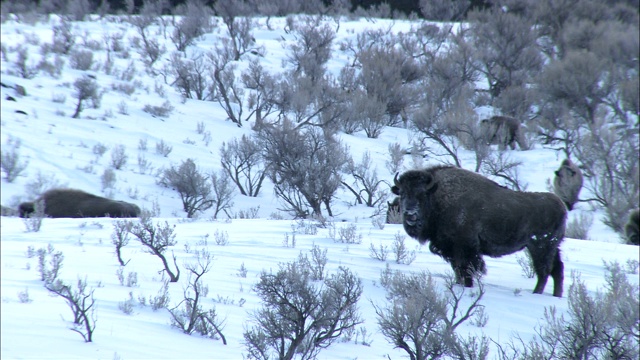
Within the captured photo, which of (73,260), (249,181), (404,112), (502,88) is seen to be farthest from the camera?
(502,88)

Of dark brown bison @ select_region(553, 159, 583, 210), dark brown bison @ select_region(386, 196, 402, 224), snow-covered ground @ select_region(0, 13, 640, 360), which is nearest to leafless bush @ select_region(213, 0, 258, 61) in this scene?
snow-covered ground @ select_region(0, 13, 640, 360)

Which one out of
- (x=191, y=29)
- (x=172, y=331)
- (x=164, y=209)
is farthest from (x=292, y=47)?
(x=172, y=331)

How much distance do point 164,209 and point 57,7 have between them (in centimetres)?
3070

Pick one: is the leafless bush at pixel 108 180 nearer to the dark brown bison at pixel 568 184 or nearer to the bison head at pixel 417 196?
the bison head at pixel 417 196

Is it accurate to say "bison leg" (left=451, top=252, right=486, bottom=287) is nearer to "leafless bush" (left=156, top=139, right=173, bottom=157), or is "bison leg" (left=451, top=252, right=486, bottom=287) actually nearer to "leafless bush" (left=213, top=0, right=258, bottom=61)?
"leafless bush" (left=156, top=139, right=173, bottom=157)

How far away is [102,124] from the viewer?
19891 millimetres

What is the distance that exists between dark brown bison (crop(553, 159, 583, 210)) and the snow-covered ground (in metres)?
0.50

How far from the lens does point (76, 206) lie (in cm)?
1186

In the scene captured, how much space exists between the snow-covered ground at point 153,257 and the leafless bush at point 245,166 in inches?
16.8

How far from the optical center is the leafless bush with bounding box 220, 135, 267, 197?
17.8 meters

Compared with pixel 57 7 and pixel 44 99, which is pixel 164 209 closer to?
pixel 44 99

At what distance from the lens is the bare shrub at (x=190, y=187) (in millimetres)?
15977

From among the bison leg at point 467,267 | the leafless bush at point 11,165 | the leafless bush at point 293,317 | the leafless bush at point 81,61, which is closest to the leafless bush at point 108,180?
the leafless bush at point 11,165

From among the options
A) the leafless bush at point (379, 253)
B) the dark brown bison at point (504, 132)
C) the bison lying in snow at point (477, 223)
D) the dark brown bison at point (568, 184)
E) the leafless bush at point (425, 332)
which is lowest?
the leafless bush at point (425, 332)
